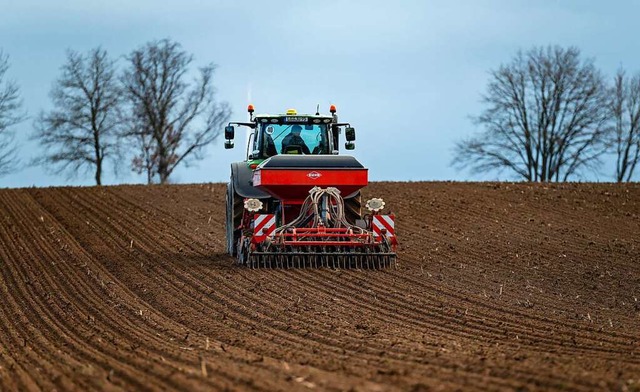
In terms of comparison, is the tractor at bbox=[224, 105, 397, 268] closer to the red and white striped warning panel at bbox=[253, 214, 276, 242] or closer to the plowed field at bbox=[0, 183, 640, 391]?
the red and white striped warning panel at bbox=[253, 214, 276, 242]

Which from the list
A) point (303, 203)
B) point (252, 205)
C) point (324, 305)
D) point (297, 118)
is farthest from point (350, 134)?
point (324, 305)

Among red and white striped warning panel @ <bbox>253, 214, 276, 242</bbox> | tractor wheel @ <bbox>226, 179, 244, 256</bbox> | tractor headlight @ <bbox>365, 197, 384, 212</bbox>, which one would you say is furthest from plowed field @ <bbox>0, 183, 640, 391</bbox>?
tractor headlight @ <bbox>365, 197, 384, 212</bbox>

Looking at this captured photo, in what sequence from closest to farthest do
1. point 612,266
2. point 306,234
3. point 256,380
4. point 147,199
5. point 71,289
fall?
point 256,380, point 71,289, point 306,234, point 612,266, point 147,199

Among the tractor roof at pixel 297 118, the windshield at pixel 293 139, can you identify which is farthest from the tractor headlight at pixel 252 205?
the tractor roof at pixel 297 118

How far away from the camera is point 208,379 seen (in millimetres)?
7691

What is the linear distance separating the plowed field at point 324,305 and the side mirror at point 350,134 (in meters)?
2.10

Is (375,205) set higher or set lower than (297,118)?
lower

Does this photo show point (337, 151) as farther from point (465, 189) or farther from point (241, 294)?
point (465, 189)

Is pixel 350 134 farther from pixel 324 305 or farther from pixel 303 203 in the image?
pixel 324 305

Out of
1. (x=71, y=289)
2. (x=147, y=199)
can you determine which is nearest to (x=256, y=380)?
(x=71, y=289)

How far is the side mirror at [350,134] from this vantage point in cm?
1794

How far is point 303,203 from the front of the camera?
16.9m

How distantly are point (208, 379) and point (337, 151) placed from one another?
422 inches

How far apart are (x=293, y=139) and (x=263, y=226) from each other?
2.19 meters
